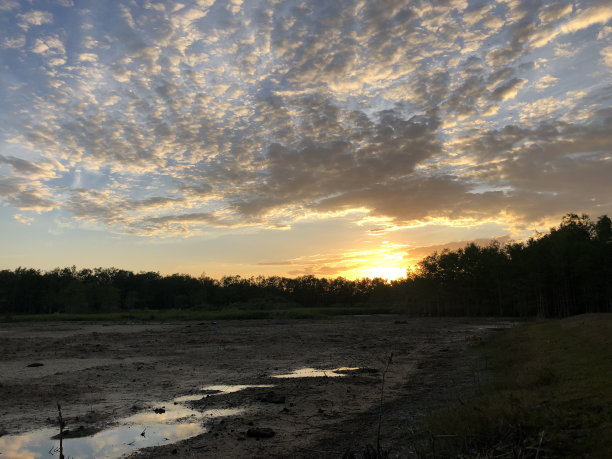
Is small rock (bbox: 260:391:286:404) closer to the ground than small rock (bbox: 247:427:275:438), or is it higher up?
closer to the ground

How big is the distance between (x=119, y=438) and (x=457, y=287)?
4411 inches

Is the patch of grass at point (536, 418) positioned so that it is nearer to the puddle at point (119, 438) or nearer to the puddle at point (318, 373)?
the puddle at point (119, 438)

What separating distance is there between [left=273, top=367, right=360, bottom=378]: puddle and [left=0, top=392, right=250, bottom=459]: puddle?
7.99 meters

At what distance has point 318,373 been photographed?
74.7ft

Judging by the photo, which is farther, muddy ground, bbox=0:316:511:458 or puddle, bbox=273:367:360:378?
puddle, bbox=273:367:360:378

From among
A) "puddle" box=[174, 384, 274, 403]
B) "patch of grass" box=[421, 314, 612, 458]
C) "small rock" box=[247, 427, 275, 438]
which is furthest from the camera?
"puddle" box=[174, 384, 274, 403]

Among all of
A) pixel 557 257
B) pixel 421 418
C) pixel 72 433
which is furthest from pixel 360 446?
pixel 557 257

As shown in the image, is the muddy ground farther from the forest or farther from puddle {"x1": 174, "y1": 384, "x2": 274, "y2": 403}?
the forest

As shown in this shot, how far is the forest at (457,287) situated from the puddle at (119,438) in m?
78.1

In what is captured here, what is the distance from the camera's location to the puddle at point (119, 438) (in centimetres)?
1062

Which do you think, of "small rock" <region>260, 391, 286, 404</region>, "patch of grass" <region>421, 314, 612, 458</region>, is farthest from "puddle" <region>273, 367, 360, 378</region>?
"patch of grass" <region>421, 314, 612, 458</region>

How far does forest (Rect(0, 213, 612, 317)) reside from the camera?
255 feet

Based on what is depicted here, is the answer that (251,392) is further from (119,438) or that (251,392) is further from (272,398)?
(119,438)

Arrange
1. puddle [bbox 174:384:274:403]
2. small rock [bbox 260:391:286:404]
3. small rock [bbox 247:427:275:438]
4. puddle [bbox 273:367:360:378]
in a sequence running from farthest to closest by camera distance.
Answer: puddle [bbox 273:367:360:378] < puddle [bbox 174:384:274:403] < small rock [bbox 260:391:286:404] < small rock [bbox 247:427:275:438]
